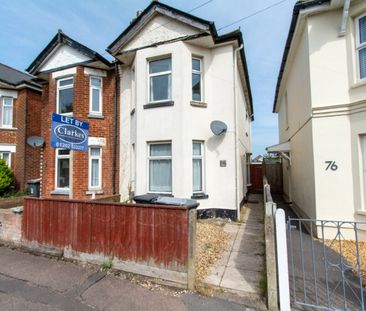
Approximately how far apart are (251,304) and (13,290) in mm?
4006

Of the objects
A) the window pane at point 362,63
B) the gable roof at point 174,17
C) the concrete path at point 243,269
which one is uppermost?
the gable roof at point 174,17

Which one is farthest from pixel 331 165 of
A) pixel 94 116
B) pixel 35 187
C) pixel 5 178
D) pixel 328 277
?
pixel 5 178

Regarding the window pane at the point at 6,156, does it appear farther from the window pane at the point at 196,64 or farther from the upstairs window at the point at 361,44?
the upstairs window at the point at 361,44

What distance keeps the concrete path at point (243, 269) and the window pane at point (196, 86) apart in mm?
4951

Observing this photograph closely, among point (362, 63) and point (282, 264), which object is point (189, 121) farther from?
point (282, 264)

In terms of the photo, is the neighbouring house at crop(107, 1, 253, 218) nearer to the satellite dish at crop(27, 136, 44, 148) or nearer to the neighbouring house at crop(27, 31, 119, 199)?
the neighbouring house at crop(27, 31, 119, 199)

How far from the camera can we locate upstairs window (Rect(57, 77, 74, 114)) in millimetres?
10703

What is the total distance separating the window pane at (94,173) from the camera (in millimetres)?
10297

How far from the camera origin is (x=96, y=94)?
10.6 metres

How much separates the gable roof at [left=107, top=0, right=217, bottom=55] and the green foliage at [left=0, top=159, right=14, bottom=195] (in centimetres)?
815

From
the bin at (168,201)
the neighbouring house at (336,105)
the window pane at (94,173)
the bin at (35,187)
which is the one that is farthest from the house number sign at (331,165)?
the bin at (35,187)

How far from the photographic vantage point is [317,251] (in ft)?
18.5

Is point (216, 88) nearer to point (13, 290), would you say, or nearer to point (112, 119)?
point (112, 119)

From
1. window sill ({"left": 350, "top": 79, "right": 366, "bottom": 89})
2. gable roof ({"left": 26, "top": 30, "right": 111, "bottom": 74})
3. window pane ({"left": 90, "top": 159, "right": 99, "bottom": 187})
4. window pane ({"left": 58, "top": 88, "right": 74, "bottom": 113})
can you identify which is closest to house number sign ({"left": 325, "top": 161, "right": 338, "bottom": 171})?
window sill ({"left": 350, "top": 79, "right": 366, "bottom": 89})
